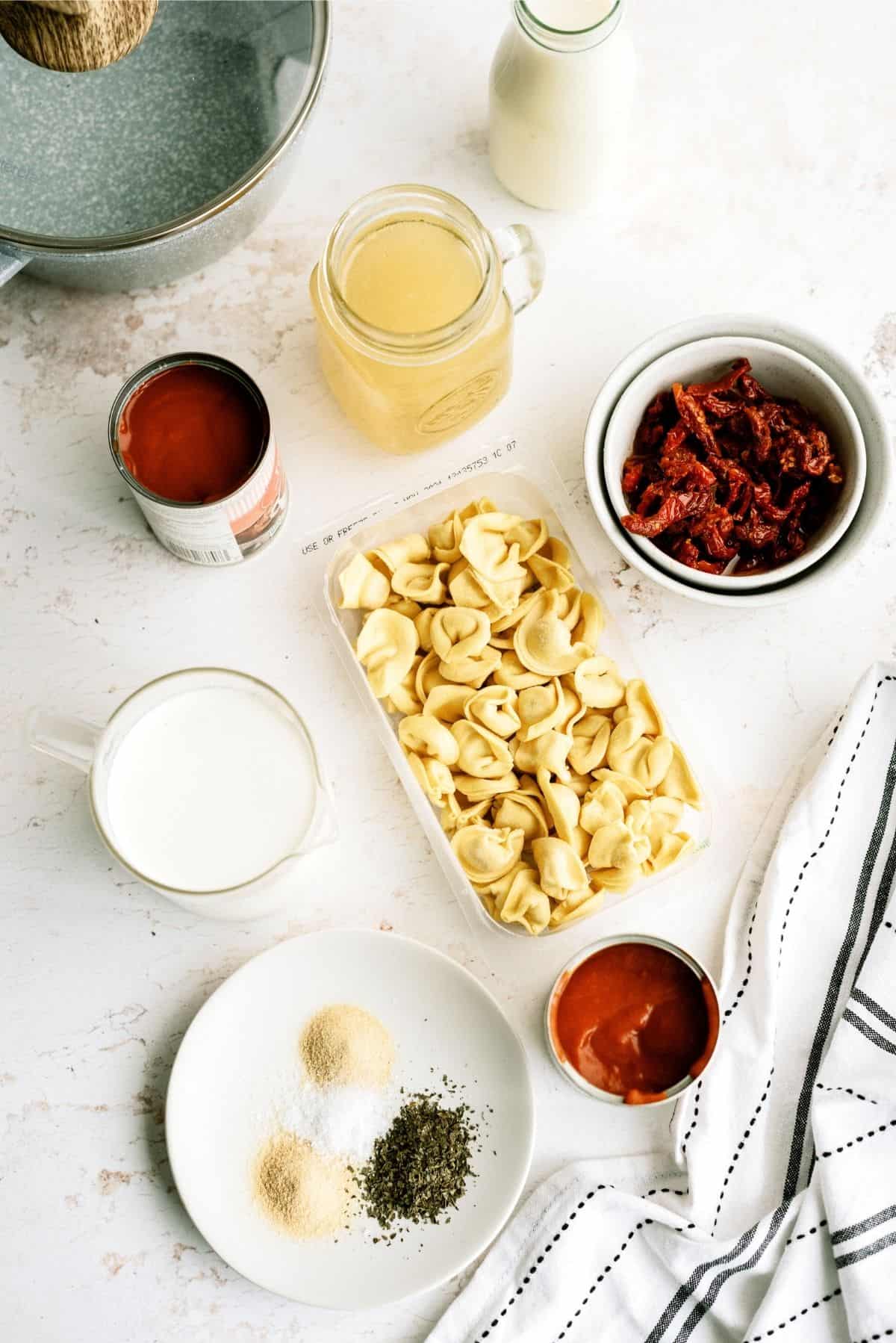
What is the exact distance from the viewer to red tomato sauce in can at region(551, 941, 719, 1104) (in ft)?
3.76

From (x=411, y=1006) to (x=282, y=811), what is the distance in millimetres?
245

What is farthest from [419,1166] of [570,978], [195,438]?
[195,438]

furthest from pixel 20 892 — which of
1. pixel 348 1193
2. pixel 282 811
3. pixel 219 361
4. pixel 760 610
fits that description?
pixel 760 610

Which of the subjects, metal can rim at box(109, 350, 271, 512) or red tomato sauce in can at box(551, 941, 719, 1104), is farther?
red tomato sauce in can at box(551, 941, 719, 1104)

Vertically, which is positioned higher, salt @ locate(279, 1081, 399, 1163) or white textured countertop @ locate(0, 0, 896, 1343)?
white textured countertop @ locate(0, 0, 896, 1343)

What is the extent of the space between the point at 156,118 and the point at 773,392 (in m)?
0.64

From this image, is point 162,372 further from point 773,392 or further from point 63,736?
point 773,392

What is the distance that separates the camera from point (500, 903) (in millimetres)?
1151

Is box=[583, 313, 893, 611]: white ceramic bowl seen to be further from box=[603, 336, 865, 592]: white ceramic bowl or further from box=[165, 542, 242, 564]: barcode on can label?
box=[165, 542, 242, 564]: barcode on can label

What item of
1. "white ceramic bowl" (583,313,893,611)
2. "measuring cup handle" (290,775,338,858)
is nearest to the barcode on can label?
"measuring cup handle" (290,775,338,858)

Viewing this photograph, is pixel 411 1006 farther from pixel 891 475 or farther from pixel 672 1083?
pixel 891 475

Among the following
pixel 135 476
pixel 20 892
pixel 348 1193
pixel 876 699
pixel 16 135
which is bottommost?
pixel 348 1193

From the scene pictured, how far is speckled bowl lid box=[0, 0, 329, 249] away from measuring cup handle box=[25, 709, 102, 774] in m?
0.42

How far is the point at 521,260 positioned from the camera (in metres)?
1.14
